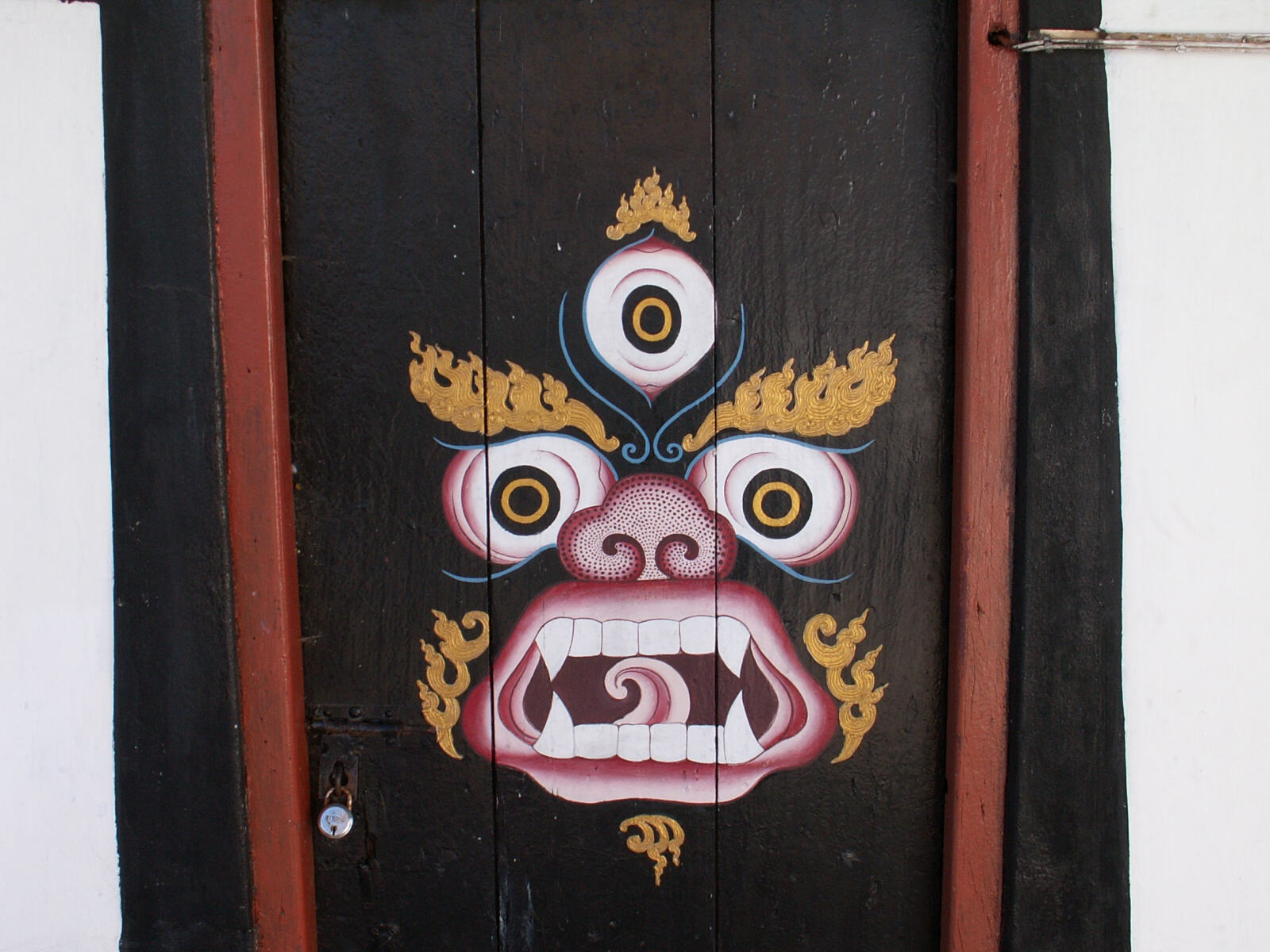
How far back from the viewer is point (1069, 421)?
3.36ft

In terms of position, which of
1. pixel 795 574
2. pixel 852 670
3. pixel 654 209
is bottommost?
pixel 852 670

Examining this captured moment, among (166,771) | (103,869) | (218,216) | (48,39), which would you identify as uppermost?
(48,39)

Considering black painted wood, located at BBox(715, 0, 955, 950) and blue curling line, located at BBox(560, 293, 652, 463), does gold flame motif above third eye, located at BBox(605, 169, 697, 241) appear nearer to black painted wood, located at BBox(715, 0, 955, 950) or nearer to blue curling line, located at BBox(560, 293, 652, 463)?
black painted wood, located at BBox(715, 0, 955, 950)

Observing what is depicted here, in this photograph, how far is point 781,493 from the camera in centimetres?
112

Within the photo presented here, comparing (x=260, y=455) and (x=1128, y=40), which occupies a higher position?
(x=1128, y=40)

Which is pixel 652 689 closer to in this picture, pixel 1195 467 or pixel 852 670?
pixel 852 670

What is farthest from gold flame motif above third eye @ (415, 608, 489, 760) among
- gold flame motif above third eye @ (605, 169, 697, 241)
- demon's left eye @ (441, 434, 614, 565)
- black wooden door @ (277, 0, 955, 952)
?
gold flame motif above third eye @ (605, 169, 697, 241)

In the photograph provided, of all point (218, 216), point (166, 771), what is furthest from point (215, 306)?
point (166, 771)

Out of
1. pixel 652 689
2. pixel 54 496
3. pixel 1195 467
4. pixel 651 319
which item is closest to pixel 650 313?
pixel 651 319

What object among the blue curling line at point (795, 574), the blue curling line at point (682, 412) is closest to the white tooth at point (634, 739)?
the blue curling line at point (795, 574)

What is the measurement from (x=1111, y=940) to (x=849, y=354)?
99cm

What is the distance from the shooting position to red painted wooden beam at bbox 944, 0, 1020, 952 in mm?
1028

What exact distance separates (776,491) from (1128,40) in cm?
83

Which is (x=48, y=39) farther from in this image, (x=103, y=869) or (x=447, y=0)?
(x=103, y=869)
